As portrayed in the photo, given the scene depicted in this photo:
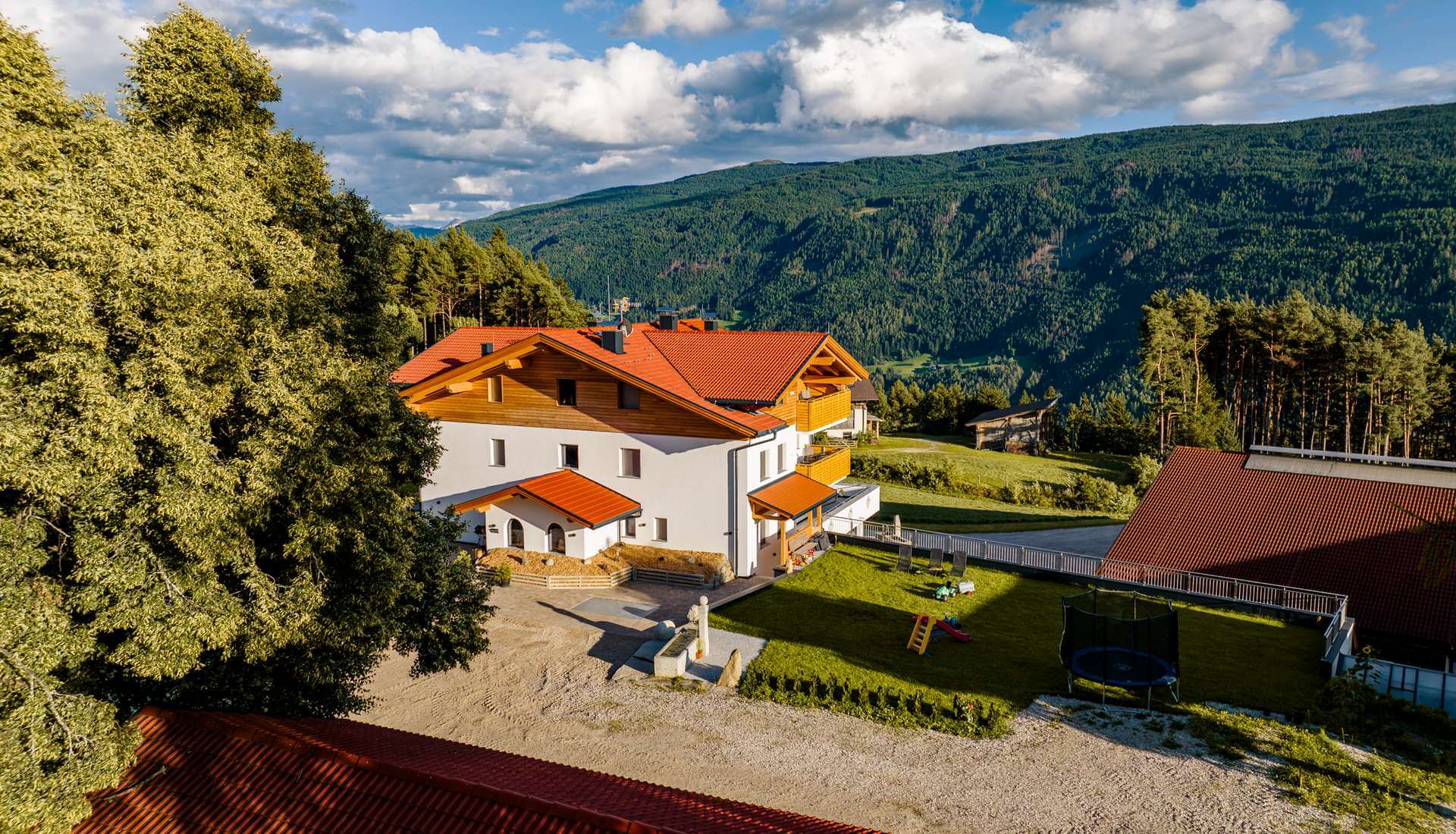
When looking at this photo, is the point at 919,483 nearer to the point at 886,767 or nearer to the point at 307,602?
the point at 886,767

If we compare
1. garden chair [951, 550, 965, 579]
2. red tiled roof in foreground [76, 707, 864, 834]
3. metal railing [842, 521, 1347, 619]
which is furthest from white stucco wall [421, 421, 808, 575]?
red tiled roof in foreground [76, 707, 864, 834]

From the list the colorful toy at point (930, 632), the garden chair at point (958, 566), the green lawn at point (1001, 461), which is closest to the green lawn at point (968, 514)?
the green lawn at point (1001, 461)

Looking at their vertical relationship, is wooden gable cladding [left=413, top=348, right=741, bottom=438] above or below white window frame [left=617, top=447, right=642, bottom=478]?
above

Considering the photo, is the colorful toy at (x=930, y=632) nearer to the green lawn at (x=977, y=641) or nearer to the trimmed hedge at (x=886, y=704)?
the green lawn at (x=977, y=641)

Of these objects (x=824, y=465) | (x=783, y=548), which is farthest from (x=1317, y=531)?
(x=783, y=548)

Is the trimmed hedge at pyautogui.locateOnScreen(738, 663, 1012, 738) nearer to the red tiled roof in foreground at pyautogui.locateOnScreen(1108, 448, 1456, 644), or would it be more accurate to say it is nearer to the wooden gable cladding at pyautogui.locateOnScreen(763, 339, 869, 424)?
the red tiled roof in foreground at pyautogui.locateOnScreen(1108, 448, 1456, 644)

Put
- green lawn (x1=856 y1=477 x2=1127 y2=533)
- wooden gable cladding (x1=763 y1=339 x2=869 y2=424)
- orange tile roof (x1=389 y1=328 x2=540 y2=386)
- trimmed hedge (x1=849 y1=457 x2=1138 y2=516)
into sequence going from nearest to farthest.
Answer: wooden gable cladding (x1=763 y1=339 x2=869 y2=424), orange tile roof (x1=389 y1=328 x2=540 y2=386), green lawn (x1=856 y1=477 x2=1127 y2=533), trimmed hedge (x1=849 y1=457 x2=1138 y2=516)

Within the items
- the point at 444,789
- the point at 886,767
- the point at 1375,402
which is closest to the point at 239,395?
the point at 444,789
